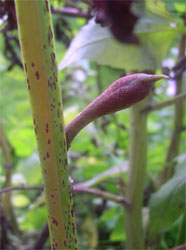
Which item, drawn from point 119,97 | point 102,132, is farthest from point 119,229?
point 119,97

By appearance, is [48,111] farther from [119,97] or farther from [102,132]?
[102,132]

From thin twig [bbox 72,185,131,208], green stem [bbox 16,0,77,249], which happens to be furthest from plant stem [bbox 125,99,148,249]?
green stem [bbox 16,0,77,249]

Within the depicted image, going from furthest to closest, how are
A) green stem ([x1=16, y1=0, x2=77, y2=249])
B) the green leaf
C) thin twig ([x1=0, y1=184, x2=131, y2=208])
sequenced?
the green leaf, thin twig ([x1=0, y1=184, x2=131, y2=208]), green stem ([x1=16, y1=0, x2=77, y2=249])

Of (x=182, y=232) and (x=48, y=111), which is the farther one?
(x=182, y=232)

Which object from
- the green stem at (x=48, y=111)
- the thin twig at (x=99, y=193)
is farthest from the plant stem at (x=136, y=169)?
the green stem at (x=48, y=111)

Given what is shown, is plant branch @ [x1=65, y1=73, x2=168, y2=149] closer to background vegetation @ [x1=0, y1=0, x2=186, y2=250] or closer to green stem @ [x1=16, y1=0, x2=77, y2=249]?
green stem @ [x1=16, y1=0, x2=77, y2=249]

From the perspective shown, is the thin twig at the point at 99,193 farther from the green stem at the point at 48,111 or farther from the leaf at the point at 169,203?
the green stem at the point at 48,111

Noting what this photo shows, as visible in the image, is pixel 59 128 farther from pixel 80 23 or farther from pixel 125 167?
pixel 80 23
